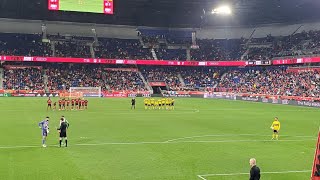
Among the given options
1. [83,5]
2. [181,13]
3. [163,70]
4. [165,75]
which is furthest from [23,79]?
[181,13]

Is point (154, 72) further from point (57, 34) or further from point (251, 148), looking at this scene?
point (251, 148)

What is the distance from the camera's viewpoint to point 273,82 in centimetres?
7919

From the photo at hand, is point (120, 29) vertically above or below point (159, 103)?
above

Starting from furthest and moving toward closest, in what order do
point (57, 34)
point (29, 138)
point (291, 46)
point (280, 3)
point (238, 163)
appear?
point (57, 34), point (291, 46), point (280, 3), point (29, 138), point (238, 163)

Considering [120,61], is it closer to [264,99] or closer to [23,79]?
[23,79]

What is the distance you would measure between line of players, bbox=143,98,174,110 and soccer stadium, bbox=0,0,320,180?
1.09 ft

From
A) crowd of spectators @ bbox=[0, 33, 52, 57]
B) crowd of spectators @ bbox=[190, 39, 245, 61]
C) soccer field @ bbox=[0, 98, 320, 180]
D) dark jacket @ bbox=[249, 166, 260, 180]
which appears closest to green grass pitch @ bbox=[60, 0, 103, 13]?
crowd of spectators @ bbox=[0, 33, 52, 57]

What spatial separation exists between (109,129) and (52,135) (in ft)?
16.5

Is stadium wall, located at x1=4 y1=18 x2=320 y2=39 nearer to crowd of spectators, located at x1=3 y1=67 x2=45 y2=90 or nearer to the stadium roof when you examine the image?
the stadium roof

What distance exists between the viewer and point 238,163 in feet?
63.2

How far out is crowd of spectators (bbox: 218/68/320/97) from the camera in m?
69.8

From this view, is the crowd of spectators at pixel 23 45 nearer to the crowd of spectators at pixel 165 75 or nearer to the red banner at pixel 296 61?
the crowd of spectators at pixel 165 75

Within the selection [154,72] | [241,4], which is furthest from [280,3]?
[154,72]

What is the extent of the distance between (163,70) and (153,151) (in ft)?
236
